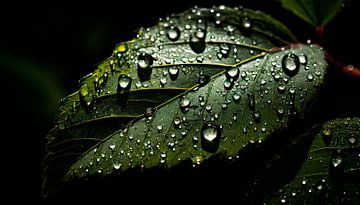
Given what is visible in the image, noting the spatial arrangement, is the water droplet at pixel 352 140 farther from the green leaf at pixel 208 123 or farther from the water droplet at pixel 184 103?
the water droplet at pixel 184 103

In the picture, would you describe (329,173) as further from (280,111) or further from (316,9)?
(316,9)

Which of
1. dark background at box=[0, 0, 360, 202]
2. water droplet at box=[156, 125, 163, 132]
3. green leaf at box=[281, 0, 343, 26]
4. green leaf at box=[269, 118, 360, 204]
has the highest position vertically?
dark background at box=[0, 0, 360, 202]

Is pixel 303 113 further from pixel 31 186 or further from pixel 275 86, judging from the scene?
pixel 31 186

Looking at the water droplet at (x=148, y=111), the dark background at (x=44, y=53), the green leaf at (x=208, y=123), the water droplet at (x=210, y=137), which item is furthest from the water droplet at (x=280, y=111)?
the dark background at (x=44, y=53)

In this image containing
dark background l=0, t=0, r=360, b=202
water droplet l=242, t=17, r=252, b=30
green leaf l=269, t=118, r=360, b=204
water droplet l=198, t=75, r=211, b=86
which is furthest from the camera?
dark background l=0, t=0, r=360, b=202

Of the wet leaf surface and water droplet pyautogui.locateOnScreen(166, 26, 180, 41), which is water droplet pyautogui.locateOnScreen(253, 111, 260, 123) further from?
water droplet pyautogui.locateOnScreen(166, 26, 180, 41)

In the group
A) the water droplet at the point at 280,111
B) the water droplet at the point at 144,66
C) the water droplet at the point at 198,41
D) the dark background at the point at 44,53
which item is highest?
the dark background at the point at 44,53

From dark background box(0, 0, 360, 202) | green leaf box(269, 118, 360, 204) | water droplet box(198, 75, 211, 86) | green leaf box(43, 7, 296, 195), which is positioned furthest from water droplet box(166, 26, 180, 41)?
dark background box(0, 0, 360, 202)

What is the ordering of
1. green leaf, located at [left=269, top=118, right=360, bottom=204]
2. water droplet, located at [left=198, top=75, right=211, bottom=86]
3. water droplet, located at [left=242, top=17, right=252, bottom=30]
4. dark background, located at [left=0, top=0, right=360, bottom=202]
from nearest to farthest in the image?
green leaf, located at [left=269, top=118, right=360, bottom=204]
water droplet, located at [left=198, top=75, right=211, bottom=86]
water droplet, located at [left=242, top=17, right=252, bottom=30]
dark background, located at [left=0, top=0, right=360, bottom=202]
